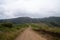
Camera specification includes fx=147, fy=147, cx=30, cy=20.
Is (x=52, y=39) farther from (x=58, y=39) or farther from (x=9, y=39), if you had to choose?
(x=9, y=39)

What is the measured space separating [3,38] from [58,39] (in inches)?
346

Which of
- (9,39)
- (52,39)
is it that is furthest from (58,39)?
(9,39)

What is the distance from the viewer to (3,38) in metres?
23.0

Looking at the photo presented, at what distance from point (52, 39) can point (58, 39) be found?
778 millimetres

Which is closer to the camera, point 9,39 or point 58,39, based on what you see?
point 58,39

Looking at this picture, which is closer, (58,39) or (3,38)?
(58,39)

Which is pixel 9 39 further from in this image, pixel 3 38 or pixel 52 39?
pixel 52 39

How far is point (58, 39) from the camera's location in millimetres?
19062

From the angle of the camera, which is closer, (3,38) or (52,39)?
(52,39)

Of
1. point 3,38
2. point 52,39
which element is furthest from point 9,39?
point 52,39

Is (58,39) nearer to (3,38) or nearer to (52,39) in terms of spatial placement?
(52,39)

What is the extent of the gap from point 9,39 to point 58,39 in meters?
7.88

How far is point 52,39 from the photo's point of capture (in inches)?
759

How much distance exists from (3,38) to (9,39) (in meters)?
0.98
